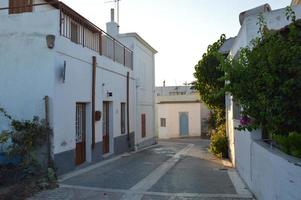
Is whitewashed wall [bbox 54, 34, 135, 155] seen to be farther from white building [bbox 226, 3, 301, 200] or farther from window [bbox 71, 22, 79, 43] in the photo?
white building [bbox 226, 3, 301, 200]

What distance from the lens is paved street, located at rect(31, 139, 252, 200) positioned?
31.1 ft

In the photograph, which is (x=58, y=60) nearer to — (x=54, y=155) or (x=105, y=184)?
(x=54, y=155)

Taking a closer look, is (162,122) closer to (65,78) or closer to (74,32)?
(74,32)

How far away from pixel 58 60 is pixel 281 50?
22.2 ft

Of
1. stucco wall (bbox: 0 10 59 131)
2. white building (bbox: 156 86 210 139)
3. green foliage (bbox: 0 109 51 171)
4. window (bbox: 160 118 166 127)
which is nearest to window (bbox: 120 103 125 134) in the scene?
stucco wall (bbox: 0 10 59 131)

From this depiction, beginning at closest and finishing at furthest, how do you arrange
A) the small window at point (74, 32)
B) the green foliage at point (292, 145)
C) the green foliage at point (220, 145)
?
the green foliage at point (292, 145)
the small window at point (74, 32)
the green foliage at point (220, 145)

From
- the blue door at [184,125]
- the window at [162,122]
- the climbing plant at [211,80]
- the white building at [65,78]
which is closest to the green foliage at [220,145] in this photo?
the climbing plant at [211,80]

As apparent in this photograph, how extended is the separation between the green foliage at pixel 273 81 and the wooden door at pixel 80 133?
24.2ft

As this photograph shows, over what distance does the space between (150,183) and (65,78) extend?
13.8ft

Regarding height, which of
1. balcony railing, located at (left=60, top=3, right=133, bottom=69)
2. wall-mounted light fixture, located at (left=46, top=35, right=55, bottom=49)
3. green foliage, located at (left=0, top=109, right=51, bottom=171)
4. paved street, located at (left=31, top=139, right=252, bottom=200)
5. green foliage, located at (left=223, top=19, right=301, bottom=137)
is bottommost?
paved street, located at (left=31, top=139, right=252, bottom=200)

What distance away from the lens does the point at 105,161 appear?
15.8 metres

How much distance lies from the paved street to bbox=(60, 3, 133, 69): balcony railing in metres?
4.64

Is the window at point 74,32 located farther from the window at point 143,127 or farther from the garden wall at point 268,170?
the window at point 143,127

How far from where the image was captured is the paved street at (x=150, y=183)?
9.49 metres
